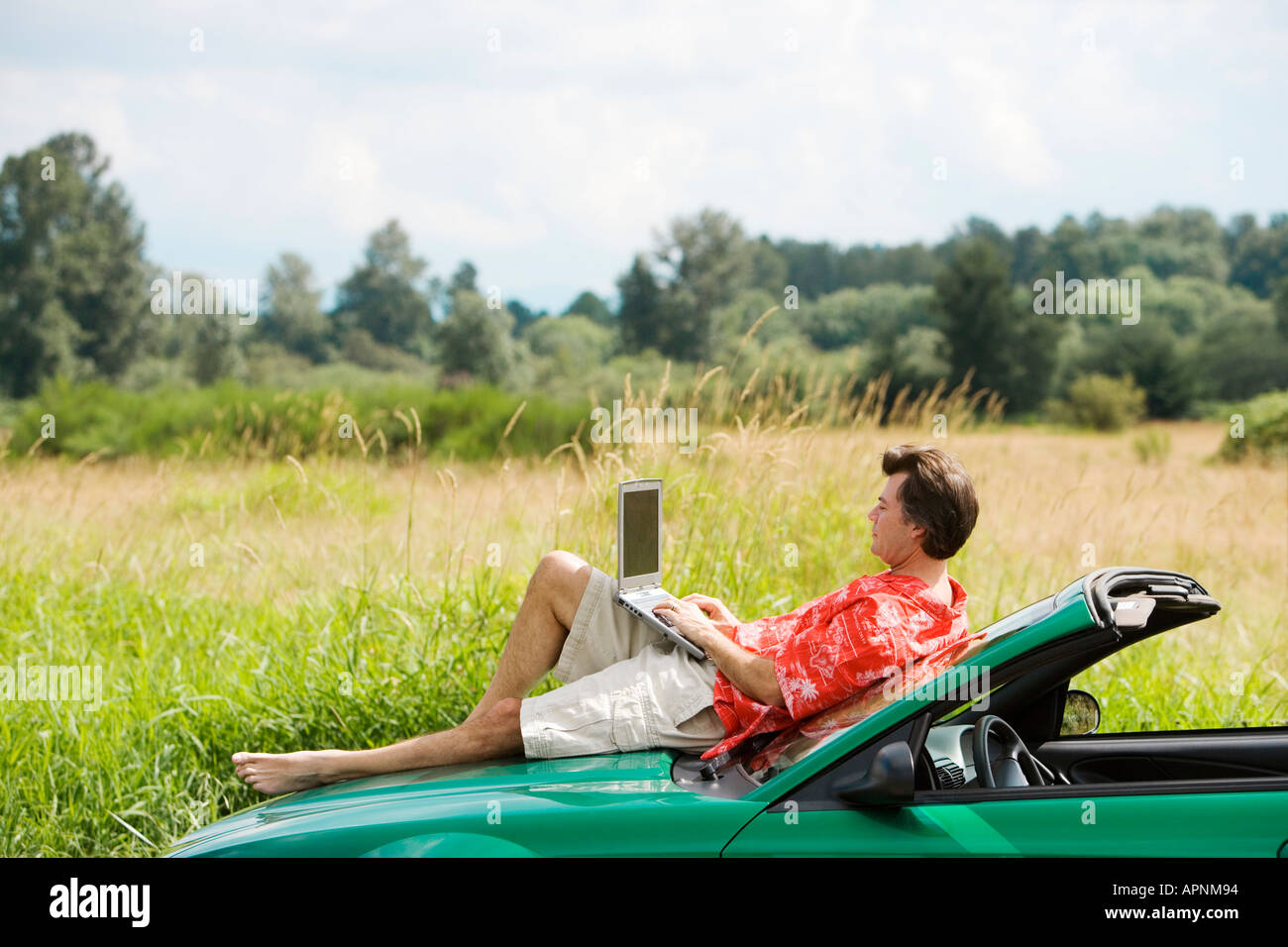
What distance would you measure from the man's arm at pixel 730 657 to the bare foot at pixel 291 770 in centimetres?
112

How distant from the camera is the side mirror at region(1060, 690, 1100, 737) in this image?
3.27 meters

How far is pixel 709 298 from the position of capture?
5016 cm

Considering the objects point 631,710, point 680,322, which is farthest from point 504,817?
point 680,322

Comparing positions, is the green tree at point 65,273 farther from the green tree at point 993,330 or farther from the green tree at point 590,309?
the green tree at point 993,330

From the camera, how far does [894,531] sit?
328 cm

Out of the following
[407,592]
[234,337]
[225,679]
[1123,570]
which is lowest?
[225,679]

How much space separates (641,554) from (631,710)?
0.58 m

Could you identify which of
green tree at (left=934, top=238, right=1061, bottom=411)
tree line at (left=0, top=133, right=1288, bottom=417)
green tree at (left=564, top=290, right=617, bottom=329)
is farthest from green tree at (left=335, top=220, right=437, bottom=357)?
green tree at (left=934, top=238, right=1061, bottom=411)

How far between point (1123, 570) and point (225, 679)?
12.7 feet

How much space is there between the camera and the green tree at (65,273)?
46.6m

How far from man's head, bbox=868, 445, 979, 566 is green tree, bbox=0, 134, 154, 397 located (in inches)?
1960

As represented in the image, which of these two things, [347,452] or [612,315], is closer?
[347,452]

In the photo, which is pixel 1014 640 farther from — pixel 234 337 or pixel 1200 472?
pixel 234 337

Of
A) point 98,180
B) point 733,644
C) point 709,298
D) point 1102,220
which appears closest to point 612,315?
point 709,298
